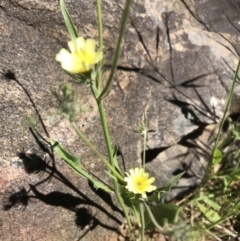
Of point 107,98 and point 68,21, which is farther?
point 107,98

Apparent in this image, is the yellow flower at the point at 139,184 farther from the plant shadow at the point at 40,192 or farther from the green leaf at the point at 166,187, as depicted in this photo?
the plant shadow at the point at 40,192

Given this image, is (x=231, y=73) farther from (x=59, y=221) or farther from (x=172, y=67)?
(x=59, y=221)

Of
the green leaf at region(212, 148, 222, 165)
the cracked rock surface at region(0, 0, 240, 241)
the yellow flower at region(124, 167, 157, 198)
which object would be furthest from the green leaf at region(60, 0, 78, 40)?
the green leaf at region(212, 148, 222, 165)

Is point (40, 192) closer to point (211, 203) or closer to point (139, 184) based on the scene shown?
point (139, 184)

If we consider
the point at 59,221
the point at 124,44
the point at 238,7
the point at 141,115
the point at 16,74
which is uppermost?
the point at 238,7

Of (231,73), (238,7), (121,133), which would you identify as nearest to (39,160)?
(121,133)

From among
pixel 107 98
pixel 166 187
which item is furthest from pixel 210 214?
pixel 107 98
